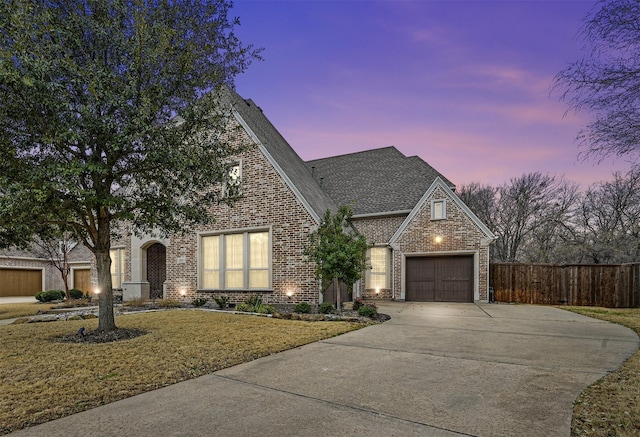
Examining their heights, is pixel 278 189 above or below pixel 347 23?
below

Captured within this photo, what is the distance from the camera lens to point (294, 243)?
13.1 meters

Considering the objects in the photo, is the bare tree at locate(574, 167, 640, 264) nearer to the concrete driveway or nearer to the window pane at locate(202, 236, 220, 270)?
the concrete driveway

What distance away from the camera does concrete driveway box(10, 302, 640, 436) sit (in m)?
3.28

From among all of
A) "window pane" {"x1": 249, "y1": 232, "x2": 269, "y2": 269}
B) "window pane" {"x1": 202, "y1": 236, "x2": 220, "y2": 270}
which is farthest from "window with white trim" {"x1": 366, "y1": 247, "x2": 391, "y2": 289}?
"window pane" {"x1": 202, "y1": 236, "x2": 220, "y2": 270}

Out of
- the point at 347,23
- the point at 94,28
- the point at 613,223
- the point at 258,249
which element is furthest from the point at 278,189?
the point at 613,223

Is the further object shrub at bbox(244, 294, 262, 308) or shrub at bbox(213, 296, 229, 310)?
shrub at bbox(213, 296, 229, 310)

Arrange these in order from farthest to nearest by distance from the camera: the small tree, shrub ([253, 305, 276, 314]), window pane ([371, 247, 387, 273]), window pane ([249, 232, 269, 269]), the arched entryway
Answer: window pane ([371, 247, 387, 273]) < the arched entryway < window pane ([249, 232, 269, 269]) < shrub ([253, 305, 276, 314]) < the small tree

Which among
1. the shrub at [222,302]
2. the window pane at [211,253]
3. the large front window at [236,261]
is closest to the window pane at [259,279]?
the large front window at [236,261]

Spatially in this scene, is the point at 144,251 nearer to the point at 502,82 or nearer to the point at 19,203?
the point at 19,203

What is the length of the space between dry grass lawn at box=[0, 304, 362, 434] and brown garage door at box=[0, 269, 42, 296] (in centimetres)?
2225

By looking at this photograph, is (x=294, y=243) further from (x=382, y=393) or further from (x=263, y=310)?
(x=382, y=393)

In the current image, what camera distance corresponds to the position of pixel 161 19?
7562 mm

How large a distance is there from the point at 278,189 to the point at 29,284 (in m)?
26.1

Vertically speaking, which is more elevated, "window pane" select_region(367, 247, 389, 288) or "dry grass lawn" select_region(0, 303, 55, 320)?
"window pane" select_region(367, 247, 389, 288)
